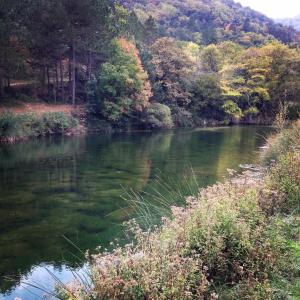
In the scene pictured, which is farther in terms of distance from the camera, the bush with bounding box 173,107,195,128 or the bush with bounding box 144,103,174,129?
the bush with bounding box 173,107,195,128

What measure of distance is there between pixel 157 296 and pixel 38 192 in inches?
401

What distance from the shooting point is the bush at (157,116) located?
122 ft

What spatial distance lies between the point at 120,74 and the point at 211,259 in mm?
29039

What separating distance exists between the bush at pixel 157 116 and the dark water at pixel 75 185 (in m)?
8.59

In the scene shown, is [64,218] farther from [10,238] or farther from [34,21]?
[34,21]

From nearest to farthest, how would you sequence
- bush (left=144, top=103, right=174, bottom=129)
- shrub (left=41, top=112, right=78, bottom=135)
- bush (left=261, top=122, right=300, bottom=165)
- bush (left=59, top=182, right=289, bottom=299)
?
bush (left=59, top=182, right=289, bottom=299) → bush (left=261, top=122, right=300, bottom=165) → shrub (left=41, top=112, right=78, bottom=135) → bush (left=144, top=103, right=174, bottom=129)

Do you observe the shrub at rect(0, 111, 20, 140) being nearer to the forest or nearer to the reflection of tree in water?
the forest

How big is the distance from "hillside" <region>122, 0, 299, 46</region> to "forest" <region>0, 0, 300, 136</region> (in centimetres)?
2099

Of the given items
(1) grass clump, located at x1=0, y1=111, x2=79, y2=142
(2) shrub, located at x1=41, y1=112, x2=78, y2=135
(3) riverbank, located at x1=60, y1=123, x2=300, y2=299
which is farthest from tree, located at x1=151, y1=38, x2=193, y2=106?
(3) riverbank, located at x1=60, y1=123, x2=300, y2=299

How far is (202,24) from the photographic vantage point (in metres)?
92.6

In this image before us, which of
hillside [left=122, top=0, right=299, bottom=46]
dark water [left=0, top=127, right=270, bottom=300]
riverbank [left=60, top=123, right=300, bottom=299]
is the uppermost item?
hillside [left=122, top=0, right=299, bottom=46]

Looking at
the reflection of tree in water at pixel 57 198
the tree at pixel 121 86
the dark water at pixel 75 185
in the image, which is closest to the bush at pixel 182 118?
the tree at pixel 121 86

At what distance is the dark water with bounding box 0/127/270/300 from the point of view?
26.2 feet

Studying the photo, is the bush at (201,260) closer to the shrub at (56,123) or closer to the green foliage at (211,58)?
the shrub at (56,123)
